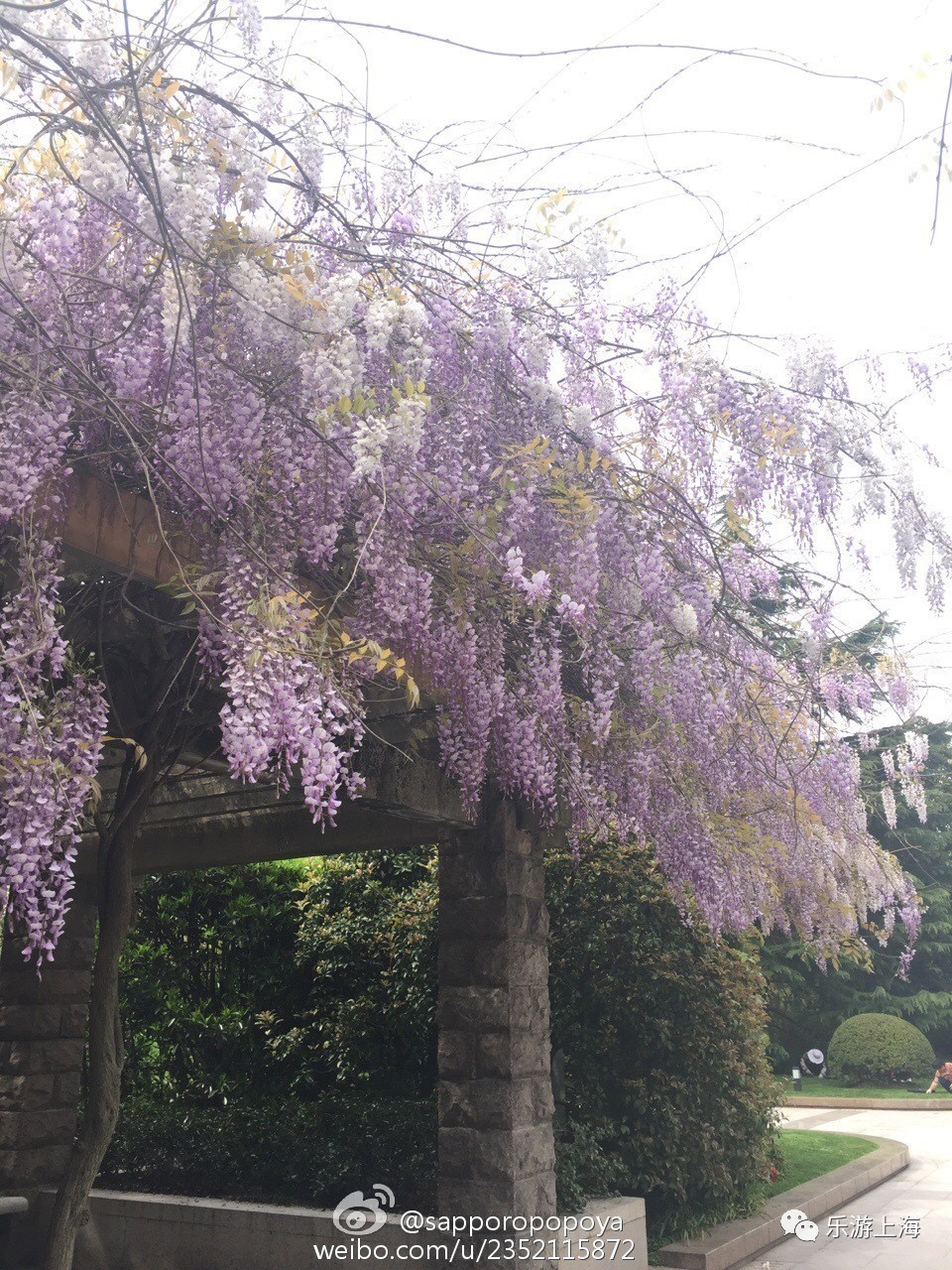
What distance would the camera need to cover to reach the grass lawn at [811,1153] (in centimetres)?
832

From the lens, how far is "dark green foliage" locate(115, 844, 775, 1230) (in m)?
6.10

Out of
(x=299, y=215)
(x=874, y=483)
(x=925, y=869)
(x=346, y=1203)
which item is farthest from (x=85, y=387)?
(x=925, y=869)

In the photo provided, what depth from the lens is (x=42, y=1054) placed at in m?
5.88

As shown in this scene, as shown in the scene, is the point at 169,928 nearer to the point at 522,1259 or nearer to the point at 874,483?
the point at 522,1259

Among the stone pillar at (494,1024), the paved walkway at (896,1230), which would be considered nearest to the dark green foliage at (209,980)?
the stone pillar at (494,1024)

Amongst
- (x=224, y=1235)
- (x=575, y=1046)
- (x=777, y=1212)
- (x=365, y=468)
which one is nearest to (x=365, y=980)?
(x=575, y=1046)

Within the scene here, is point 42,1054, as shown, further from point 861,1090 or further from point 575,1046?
point 861,1090

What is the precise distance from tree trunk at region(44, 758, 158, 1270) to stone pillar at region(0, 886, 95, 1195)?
2.67 m

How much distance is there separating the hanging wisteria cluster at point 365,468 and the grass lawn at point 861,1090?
1295cm

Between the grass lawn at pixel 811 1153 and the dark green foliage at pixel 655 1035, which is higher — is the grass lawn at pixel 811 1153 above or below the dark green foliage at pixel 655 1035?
below

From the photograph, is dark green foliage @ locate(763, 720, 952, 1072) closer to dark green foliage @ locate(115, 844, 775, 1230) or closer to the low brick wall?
dark green foliage @ locate(115, 844, 775, 1230)

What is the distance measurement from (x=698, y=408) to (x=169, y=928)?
539cm

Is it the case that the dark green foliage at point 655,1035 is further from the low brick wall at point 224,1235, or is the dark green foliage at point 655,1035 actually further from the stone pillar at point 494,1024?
the stone pillar at point 494,1024

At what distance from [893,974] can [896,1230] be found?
1317 cm
